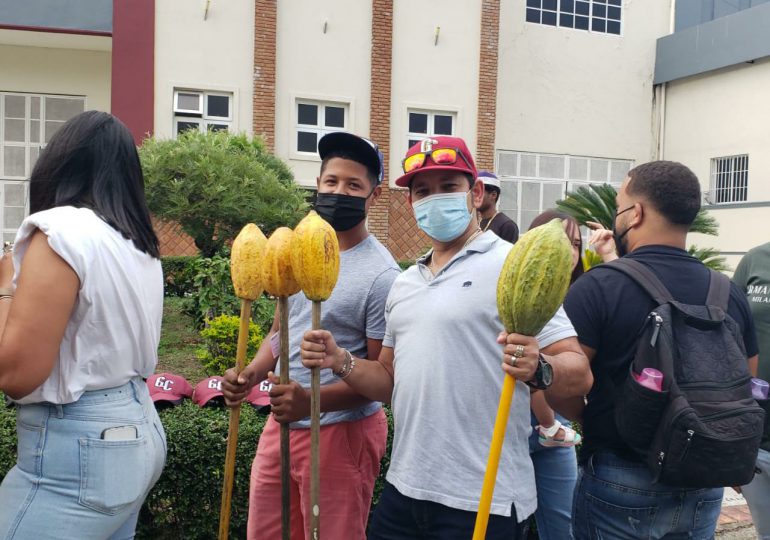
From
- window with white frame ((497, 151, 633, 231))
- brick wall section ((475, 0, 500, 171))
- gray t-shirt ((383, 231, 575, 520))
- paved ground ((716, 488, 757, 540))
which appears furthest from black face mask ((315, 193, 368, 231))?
window with white frame ((497, 151, 633, 231))

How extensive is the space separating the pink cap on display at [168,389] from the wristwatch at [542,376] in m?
2.77

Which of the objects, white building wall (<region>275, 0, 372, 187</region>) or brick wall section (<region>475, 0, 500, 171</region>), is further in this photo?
brick wall section (<region>475, 0, 500, 171</region>)

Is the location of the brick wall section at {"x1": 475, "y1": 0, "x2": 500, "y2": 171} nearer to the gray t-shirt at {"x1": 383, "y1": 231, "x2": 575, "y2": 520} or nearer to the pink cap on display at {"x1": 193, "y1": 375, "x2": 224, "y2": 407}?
the pink cap on display at {"x1": 193, "y1": 375, "x2": 224, "y2": 407}

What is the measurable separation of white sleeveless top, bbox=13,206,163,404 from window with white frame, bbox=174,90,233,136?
13.9m

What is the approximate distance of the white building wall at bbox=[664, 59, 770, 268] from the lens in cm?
1794

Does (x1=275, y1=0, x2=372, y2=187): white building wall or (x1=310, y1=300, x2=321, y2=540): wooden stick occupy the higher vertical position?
(x1=275, y1=0, x2=372, y2=187): white building wall

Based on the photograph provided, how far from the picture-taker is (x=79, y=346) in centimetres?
190

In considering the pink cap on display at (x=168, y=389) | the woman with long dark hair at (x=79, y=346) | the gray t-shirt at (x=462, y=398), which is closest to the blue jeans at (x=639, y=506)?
the gray t-shirt at (x=462, y=398)

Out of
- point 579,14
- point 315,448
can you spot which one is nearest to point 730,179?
point 579,14

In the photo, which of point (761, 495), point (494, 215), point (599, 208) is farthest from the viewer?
point (599, 208)

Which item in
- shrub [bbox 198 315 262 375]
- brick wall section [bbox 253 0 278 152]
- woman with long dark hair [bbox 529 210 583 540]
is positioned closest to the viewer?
woman with long dark hair [bbox 529 210 583 540]

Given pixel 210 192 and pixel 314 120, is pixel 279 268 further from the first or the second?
pixel 314 120

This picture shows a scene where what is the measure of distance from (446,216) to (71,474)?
139 centimetres

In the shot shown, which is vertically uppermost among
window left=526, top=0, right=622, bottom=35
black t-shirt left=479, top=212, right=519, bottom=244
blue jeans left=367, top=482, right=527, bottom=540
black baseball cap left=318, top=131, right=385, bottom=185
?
window left=526, top=0, right=622, bottom=35
